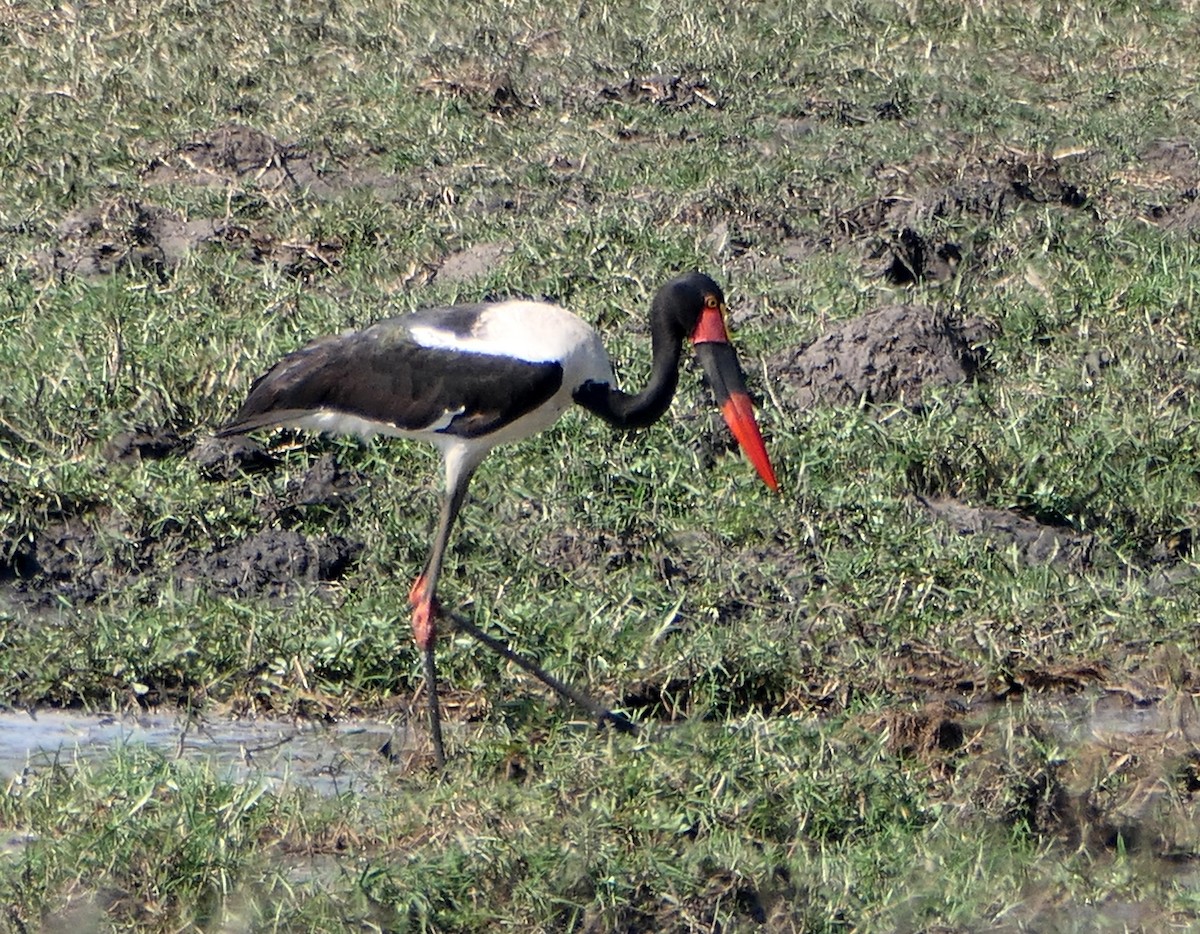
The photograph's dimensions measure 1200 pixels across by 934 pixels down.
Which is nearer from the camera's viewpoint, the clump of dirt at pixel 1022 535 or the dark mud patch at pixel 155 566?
the dark mud patch at pixel 155 566

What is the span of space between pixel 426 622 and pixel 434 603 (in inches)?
3.0

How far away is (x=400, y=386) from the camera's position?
5.10 m

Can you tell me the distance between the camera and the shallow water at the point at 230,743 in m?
4.25

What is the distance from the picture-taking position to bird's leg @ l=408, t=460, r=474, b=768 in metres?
4.39

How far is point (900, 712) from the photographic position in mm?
4418

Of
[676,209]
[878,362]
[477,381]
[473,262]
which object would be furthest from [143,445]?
[676,209]

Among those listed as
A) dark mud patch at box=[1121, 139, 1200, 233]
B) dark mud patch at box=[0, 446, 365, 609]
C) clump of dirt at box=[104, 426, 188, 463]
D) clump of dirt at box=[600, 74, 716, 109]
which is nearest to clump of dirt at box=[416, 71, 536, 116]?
clump of dirt at box=[600, 74, 716, 109]

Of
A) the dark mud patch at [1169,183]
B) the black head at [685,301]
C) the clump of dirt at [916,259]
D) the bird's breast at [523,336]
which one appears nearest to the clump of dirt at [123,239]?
the bird's breast at [523,336]

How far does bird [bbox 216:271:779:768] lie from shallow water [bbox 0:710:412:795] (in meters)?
0.49

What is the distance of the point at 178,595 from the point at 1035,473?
2.33 meters

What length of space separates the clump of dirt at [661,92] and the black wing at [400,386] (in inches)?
151

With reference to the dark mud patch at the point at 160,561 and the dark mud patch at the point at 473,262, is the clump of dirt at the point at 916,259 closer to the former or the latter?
the dark mud patch at the point at 473,262

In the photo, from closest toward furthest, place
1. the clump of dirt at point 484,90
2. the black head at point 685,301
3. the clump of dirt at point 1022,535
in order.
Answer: the black head at point 685,301 < the clump of dirt at point 1022,535 < the clump of dirt at point 484,90

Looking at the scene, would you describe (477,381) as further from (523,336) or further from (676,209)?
(676,209)
